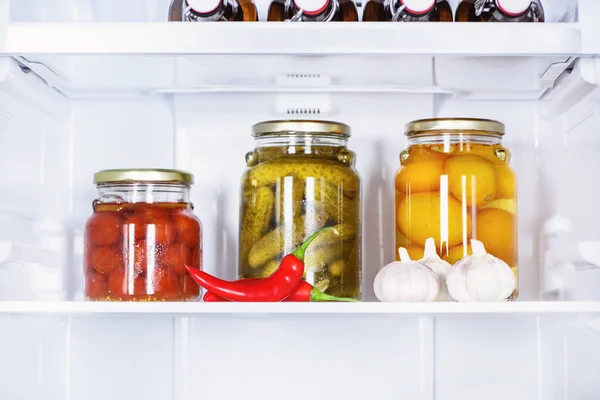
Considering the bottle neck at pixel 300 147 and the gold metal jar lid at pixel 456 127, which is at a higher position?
the gold metal jar lid at pixel 456 127

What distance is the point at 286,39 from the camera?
45.3 inches

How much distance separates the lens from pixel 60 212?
4.72 feet

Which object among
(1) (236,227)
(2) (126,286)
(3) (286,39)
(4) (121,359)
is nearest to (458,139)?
(3) (286,39)

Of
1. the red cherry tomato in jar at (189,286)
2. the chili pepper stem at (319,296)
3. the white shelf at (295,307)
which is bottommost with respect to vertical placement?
the white shelf at (295,307)

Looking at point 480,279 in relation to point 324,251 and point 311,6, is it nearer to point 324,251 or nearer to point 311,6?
point 324,251

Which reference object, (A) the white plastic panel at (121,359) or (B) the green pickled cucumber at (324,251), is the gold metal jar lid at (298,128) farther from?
(A) the white plastic panel at (121,359)

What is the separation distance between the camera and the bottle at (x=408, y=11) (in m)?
1.24

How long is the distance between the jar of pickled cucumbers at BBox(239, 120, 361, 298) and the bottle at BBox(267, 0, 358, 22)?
144 mm

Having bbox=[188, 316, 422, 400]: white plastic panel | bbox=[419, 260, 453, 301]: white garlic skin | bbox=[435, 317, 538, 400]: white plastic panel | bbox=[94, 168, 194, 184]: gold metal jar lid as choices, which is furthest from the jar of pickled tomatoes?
bbox=[435, 317, 538, 400]: white plastic panel

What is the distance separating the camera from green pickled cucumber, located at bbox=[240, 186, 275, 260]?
49.0 inches

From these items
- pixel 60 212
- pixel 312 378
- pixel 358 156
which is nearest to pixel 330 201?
pixel 358 156

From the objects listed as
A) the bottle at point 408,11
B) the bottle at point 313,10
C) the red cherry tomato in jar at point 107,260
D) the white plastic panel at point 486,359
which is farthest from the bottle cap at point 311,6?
the white plastic panel at point 486,359

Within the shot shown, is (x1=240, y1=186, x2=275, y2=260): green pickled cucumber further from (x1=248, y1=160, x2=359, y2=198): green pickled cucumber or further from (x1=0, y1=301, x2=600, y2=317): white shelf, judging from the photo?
(x1=0, y1=301, x2=600, y2=317): white shelf

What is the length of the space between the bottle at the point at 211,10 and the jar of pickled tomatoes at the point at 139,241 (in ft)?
0.72
